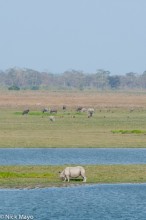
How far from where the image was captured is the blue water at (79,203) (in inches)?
874

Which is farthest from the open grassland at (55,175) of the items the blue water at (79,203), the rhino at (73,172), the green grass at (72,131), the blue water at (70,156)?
the green grass at (72,131)

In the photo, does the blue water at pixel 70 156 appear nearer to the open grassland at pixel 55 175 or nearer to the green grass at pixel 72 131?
the green grass at pixel 72 131

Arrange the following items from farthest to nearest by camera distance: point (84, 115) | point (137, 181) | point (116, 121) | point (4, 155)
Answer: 1. point (84, 115)
2. point (116, 121)
3. point (4, 155)
4. point (137, 181)

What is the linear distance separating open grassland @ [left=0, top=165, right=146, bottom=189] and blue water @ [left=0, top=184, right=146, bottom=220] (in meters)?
0.97

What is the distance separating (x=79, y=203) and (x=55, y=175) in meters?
5.39

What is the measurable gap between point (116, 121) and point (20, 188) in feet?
108

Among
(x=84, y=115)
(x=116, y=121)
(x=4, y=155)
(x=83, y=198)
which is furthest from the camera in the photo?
(x=84, y=115)

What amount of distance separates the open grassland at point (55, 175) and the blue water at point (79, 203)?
973 millimetres

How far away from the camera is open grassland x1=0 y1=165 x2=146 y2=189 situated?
2767cm

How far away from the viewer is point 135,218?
21797mm

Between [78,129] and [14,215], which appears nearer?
[14,215]

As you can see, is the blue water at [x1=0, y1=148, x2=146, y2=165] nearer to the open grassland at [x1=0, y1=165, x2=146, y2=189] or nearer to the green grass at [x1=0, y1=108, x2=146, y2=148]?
the green grass at [x1=0, y1=108, x2=146, y2=148]

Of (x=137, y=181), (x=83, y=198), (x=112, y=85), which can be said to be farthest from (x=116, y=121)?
(x=112, y=85)

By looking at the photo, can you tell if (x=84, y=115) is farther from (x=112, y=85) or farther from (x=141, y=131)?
(x=112, y=85)
